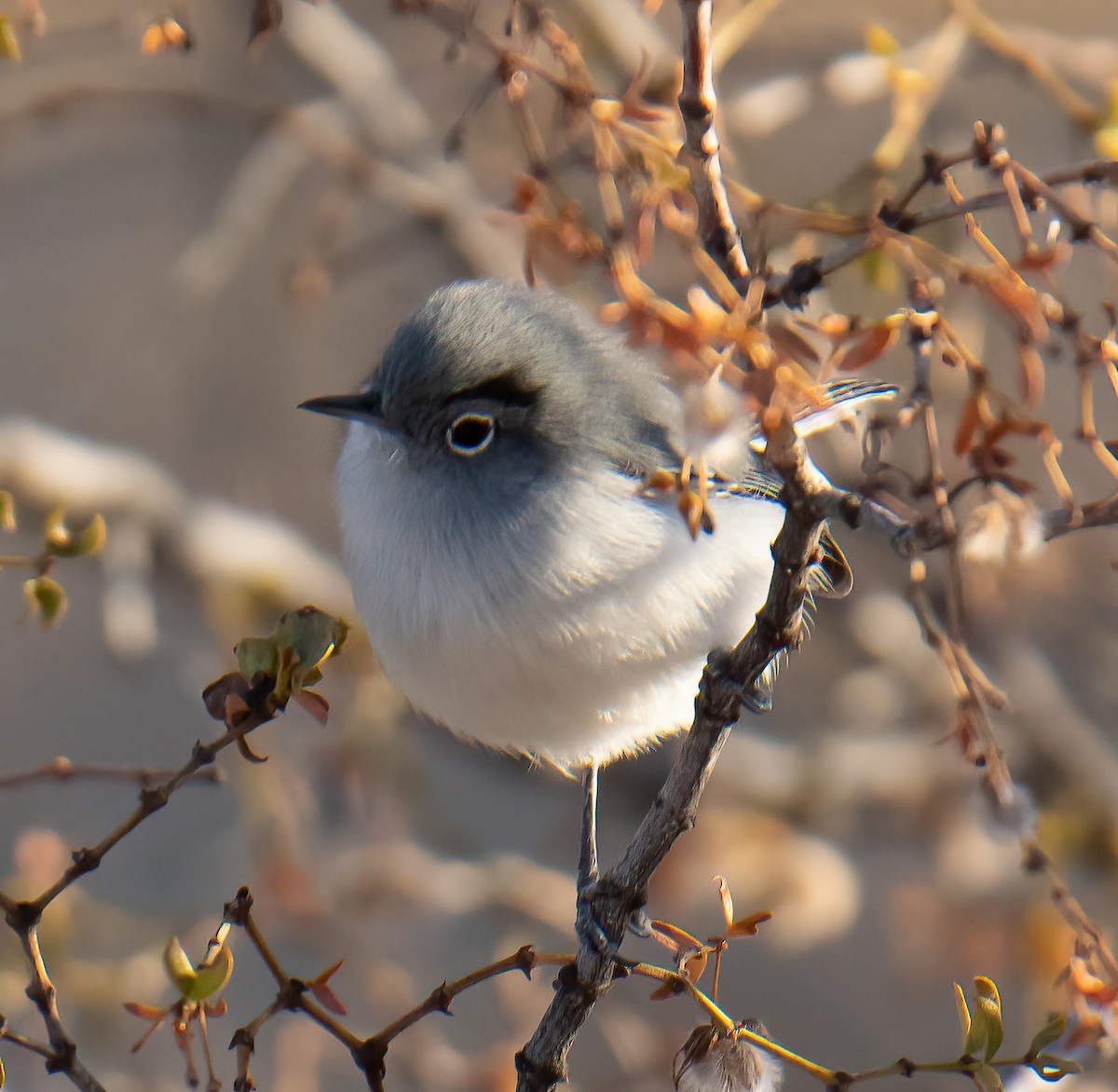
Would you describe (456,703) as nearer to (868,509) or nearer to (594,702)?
(594,702)

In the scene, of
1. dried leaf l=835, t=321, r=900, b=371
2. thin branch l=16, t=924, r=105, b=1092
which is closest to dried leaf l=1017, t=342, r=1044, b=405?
dried leaf l=835, t=321, r=900, b=371

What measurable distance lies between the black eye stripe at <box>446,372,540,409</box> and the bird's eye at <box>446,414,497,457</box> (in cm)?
2

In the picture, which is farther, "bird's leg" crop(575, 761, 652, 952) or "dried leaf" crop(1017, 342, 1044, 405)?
"bird's leg" crop(575, 761, 652, 952)

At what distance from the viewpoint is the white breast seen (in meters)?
1.66

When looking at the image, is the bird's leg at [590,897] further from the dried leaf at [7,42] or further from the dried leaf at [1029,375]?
the dried leaf at [7,42]

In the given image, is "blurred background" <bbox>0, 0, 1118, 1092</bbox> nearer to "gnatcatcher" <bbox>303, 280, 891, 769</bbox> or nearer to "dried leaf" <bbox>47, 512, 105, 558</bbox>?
"gnatcatcher" <bbox>303, 280, 891, 769</bbox>

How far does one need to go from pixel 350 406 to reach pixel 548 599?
0.36 meters

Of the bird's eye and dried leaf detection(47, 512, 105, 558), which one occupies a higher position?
dried leaf detection(47, 512, 105, 558)

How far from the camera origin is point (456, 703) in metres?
1.76

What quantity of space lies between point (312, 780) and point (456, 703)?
5.53ft

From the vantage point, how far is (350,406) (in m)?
1.71

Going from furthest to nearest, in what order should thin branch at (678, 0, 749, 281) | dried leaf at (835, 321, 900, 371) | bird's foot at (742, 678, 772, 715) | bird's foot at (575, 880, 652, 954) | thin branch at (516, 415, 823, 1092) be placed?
bird's foot at (575, 880, 652, 954) → bird's foot at (742, 678, 772, 715) → thin branch at (516, 415, 823, 1092) → thin branch at (678, 0, 749, 281) → dried leaf at (835, 321, 900, 371)

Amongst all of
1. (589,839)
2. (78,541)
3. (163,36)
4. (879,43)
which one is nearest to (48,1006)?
(78,541)

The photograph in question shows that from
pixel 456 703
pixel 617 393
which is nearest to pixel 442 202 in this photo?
pixel 617 393
